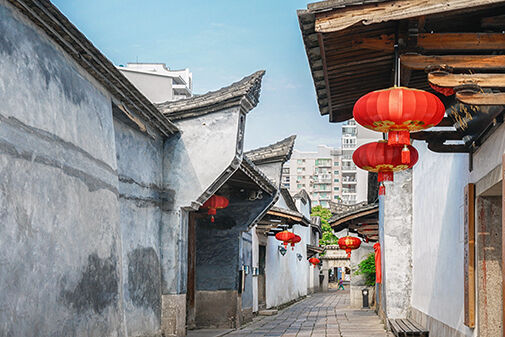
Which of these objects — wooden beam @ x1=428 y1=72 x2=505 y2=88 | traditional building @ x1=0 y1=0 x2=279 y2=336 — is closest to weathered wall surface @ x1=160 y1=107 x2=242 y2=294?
traditional building @ x1=0 y1=0 x2=279 y2=336

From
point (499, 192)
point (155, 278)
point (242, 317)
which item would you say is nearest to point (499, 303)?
point (499, 192)

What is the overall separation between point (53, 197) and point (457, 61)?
394 cm

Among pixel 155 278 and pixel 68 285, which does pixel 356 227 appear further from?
pixel 68 285

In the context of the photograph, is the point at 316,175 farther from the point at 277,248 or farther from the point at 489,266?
the point at 489,266

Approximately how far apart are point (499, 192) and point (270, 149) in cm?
1275

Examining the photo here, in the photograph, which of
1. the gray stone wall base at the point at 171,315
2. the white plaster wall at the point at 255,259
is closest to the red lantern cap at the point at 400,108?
the gray stone wall base at the point at 171,315

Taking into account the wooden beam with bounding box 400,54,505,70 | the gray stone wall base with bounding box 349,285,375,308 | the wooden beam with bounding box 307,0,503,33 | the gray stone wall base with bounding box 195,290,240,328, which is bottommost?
the gray stone wall base with bounding box 349,285,375,308

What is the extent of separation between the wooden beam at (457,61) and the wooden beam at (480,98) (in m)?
0.29

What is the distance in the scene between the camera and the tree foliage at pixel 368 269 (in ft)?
78.2

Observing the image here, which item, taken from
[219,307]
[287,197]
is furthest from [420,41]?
[287,197]

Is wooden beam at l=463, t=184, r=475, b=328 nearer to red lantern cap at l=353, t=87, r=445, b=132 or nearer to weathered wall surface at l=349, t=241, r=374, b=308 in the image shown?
red lantern cap at l=353, t=87, r=445, b=132

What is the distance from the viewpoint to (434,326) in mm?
11031

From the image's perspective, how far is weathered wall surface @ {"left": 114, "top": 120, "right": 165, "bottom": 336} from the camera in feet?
33.5

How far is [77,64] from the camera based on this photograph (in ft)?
25.1
